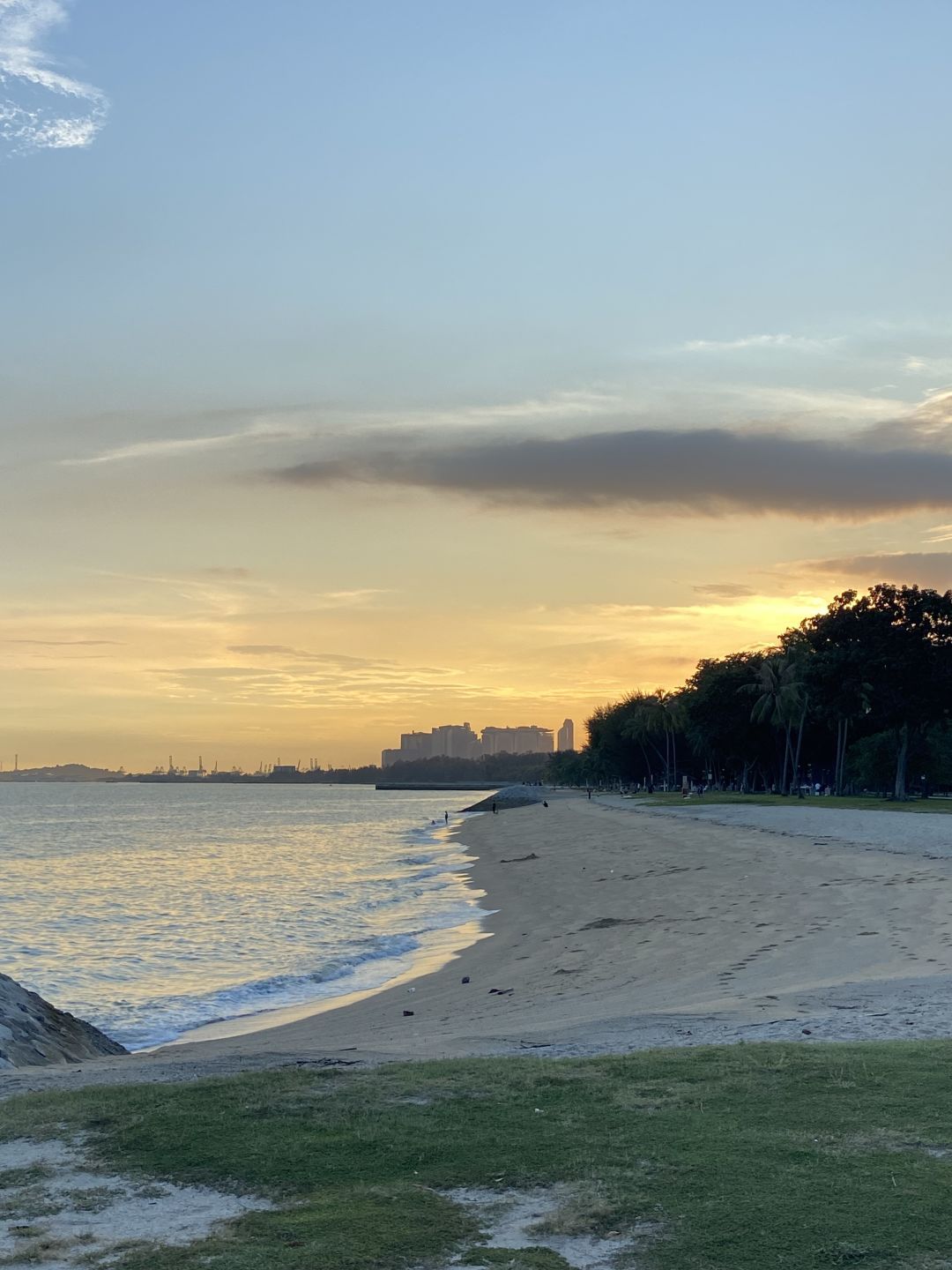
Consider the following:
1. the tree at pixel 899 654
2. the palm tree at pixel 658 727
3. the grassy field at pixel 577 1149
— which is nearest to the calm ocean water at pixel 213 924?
the grassy field at pixel 577 1149

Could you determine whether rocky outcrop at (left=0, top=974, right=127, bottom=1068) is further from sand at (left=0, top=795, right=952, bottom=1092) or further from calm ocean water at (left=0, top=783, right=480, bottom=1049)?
calm ocean water at (left=0, top=783, right=480, bottom=1049)

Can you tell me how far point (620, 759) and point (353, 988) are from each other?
15798cm

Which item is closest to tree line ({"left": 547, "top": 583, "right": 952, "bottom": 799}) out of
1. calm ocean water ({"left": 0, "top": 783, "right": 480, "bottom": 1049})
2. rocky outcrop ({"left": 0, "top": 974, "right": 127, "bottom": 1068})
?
calm ocean water ({"left": 0, "top": 783, "right": 480, "bottom": 1049})

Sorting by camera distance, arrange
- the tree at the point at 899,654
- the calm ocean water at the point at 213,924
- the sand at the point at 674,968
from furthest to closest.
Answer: the tree at the point at 899,654, the calm ocean water at the point at 213,924, the sand at the point at 674,968

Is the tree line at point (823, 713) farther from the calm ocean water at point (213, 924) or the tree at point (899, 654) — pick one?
the calm ocean water at point (213, 924)

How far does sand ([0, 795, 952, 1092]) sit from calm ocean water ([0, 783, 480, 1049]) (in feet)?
7.35

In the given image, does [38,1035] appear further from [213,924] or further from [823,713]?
[823,713]

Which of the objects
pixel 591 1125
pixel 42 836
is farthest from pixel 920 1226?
pixel 42 836

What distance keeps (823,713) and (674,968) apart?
68.4 m

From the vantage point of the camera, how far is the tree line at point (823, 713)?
74.6m

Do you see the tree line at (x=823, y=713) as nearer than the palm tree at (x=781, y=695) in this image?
Yes

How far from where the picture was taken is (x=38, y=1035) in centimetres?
1273

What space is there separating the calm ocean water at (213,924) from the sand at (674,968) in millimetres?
2240

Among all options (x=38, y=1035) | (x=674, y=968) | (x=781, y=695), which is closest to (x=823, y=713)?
(x=781, y=695)
